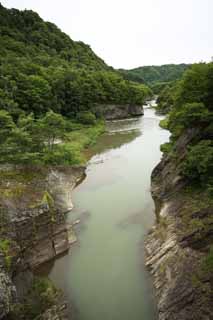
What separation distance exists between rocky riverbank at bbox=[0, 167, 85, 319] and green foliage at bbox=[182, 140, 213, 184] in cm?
788

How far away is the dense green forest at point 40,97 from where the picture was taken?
57.4ft

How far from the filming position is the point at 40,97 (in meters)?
37.7

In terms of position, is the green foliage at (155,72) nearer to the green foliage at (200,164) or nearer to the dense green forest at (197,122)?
the dense green forest at (197,122)

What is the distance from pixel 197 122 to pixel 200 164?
15.0 feet

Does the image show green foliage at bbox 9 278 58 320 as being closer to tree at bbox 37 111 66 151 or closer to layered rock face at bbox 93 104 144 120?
tree at bbox 37 111 66 151

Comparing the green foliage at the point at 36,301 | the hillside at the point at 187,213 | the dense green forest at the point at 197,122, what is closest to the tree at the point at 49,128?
the hillside at the point at 187,213

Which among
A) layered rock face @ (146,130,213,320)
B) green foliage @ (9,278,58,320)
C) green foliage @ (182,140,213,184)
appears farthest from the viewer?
green foliage @ (182,140,213,184)

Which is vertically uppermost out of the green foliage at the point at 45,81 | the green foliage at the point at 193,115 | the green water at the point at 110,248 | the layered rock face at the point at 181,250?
the green foliage at the point at 45,81

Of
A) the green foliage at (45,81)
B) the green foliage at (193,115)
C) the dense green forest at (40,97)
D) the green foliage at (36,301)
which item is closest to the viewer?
the green foliage at (36,301)

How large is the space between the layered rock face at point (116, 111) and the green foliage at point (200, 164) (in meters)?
34.9

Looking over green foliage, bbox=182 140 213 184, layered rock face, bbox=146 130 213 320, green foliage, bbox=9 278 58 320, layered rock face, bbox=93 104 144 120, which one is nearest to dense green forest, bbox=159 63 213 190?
green foliage, bbox=182 140 213 184

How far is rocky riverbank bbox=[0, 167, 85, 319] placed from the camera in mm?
8877

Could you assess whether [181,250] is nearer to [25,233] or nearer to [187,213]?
[187,213]

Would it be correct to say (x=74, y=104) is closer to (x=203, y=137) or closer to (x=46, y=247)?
(x=203, y=137)
